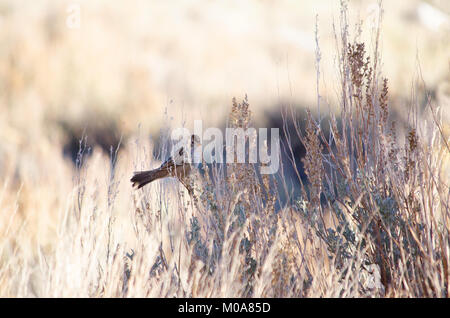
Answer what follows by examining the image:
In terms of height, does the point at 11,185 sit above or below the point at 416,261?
above

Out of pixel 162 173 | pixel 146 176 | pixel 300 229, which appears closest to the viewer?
pixel 300 229

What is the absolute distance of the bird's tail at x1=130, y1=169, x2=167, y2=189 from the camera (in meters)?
4.00

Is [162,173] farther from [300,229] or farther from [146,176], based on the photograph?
[300,229]

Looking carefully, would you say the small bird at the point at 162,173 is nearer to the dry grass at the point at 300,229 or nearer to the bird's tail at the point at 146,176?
the bird's tail at the point at 146,176

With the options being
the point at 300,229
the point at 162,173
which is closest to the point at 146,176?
the point at 162,173

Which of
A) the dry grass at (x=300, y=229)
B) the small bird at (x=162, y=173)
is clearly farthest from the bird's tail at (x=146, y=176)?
the dry grass at (x=300, y=229)

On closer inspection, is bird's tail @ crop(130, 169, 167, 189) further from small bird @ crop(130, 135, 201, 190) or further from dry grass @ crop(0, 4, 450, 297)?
dry grass @ crop(0, 4, 450, 297)

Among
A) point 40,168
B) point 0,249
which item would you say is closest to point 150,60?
point 40,168

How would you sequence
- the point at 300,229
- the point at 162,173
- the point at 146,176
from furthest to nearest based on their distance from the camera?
1. the point at 162,173
2. the point at 146,176
3. the point at 300,229

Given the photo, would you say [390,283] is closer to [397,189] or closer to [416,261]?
[416,261]

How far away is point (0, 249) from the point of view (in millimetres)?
2955

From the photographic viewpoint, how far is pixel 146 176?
13.3ft
